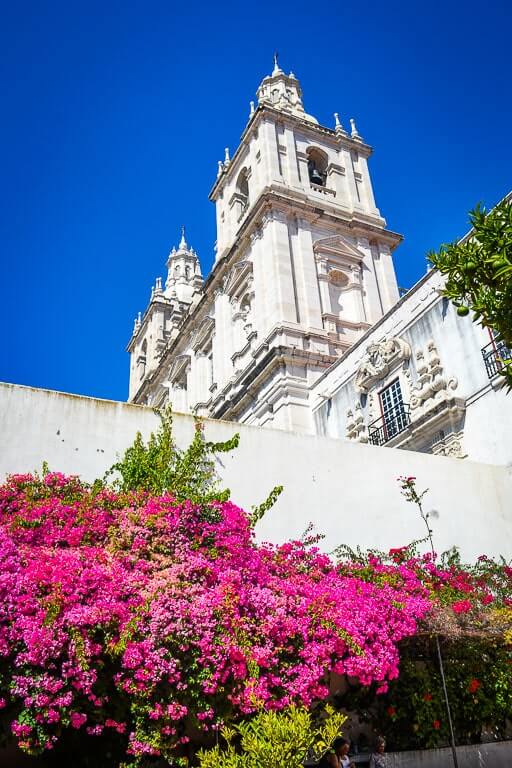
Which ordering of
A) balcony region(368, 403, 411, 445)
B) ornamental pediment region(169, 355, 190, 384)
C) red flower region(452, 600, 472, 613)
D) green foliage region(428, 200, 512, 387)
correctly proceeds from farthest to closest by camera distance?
1. ornamental pediment region(169, 355, 190, 384)
2. balcony region(368, 403, 411, 445)
3. red flower region(452, 600, 472, 613)
4. green foliage region(428, 200, 512, 387)

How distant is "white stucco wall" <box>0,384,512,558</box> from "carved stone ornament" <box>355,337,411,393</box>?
4045 mm

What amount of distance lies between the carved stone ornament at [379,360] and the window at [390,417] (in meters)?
0.45

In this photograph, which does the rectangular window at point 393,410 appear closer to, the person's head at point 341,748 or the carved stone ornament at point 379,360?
the carved stone ornament at point 379,360

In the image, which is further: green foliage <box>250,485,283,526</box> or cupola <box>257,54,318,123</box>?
cupola <box>257,54,318,123</box>

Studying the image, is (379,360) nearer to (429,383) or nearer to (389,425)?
(389,425)

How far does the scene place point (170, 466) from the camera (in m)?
9.80

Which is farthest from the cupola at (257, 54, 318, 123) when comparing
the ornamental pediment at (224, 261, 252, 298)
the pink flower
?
the pink flower

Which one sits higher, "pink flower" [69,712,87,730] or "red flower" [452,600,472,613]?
"red flower" [452,600,472,613]

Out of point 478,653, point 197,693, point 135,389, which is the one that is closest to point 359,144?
point 135,389

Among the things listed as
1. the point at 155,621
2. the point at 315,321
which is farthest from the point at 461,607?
the point at 315,321

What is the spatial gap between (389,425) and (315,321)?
6728mm

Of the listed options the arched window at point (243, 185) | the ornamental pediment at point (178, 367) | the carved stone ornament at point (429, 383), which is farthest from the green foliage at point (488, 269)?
the ornamental pediment at point (178, 367)

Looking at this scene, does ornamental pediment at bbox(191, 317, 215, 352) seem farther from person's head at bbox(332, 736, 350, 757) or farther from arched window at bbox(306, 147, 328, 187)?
person's head at bbox(332, 736, 350, 757)

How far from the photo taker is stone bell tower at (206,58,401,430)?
20531mm
